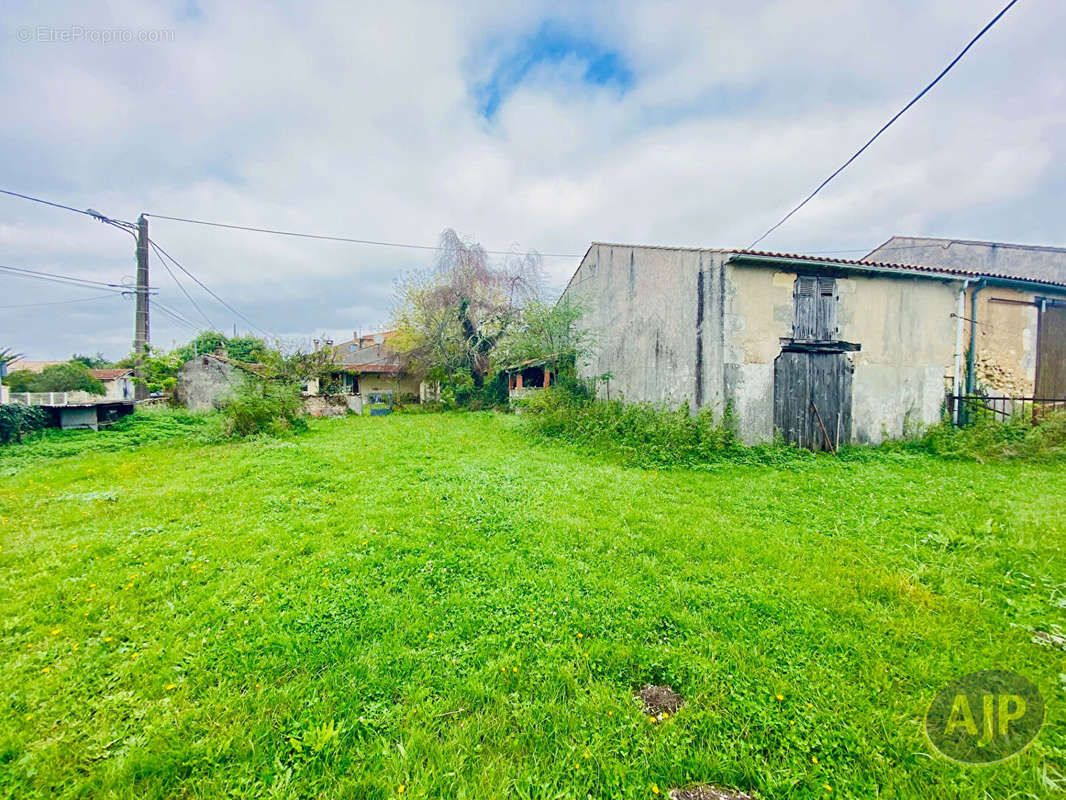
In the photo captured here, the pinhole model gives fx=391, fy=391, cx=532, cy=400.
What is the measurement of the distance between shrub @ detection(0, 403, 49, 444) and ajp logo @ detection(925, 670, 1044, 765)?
1575cm

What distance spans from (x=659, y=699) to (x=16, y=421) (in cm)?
1451

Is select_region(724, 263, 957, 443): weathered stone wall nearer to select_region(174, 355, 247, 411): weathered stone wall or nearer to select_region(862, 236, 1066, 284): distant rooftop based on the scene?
select_region(862, 236, 1066, 284): distant rooftop

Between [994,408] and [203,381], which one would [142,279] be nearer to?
[203,381]

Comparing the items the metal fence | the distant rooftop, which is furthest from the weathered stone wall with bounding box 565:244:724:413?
the distant rooftop

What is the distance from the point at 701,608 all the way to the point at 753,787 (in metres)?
1.24

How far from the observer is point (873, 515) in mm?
4738

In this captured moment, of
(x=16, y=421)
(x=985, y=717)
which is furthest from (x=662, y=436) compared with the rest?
(x=16, y=421)

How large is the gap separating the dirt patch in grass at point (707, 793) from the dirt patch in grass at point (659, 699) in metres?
0.36

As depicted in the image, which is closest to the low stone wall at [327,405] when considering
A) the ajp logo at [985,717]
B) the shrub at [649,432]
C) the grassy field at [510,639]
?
the shrub at [649,432]

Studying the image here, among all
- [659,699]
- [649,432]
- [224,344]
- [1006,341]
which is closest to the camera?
[659,699]

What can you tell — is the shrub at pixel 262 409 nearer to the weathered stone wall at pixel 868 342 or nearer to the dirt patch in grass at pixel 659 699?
the dirt patch in grass at pixel 659 699

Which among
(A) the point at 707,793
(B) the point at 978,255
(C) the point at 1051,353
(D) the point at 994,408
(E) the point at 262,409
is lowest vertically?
(A) the point at 707,793

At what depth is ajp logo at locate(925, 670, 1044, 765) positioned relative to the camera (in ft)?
6.13

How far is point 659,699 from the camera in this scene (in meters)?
2.20
